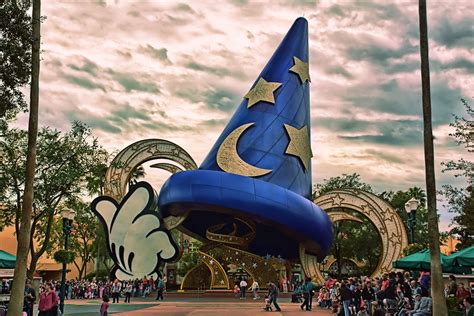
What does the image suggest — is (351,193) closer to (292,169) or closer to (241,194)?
(292,169)

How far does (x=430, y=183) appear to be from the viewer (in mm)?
13164

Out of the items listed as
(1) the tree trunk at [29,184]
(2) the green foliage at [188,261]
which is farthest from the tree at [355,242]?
(1) the tree trunk at [29,184]

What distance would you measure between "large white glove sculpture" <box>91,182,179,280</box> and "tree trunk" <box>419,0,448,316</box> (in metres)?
27.5

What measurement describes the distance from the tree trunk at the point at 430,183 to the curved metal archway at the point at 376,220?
2530cm

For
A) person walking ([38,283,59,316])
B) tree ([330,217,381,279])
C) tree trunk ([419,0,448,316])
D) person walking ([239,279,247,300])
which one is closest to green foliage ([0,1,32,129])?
person walking ([38,283,59,316])

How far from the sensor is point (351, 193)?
40750 mm

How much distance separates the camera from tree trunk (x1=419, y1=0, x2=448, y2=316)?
12383mm

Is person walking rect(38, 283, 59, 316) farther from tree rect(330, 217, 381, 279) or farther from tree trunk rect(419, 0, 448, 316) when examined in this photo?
tree rect(330, 217, 381, 279)

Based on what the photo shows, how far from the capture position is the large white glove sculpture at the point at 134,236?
1527 inches

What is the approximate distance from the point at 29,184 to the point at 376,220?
3017cm

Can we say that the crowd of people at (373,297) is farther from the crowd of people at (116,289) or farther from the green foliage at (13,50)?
the green foliage at (13,50)

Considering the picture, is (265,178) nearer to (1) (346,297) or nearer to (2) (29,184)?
(1) (346,297)

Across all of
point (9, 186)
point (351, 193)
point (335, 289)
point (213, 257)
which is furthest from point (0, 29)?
point (351, 193)

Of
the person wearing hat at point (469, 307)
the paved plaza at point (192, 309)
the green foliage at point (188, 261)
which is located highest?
the green foliage at point (188, 261)
